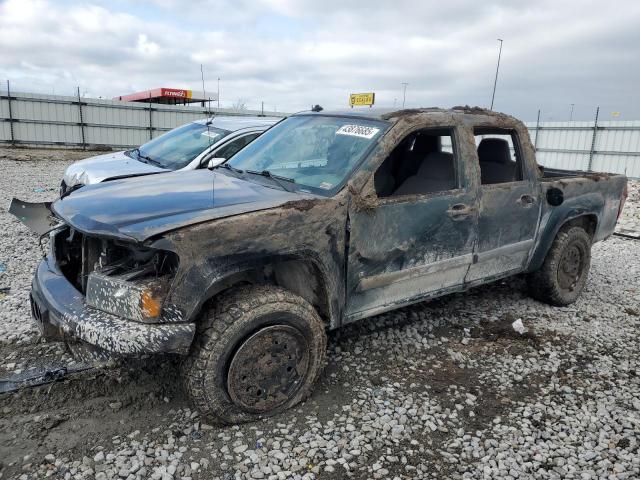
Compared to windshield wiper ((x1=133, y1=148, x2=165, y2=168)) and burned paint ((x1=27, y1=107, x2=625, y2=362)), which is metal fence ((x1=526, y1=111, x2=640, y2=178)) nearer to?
windshield wiper ((x1=133, y1=148, x2=165, y2=168))

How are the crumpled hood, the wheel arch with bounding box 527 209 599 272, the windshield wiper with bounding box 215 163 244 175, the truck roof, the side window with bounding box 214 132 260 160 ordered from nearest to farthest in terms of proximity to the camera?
the truck roof → the windshield wiper with bounding box 215 163 244 175 → the wheel arch with bounding box 527 209 599 272 → the crumpled hood → the side window with bounding box 214 132 260 160

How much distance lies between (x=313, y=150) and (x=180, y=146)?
12.9 feet

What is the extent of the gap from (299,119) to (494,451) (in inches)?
112

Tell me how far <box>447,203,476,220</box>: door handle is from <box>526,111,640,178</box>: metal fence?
1484cm

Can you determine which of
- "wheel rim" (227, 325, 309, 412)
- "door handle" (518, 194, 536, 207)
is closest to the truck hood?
"wheel rim" (227, 325, 309, 412)

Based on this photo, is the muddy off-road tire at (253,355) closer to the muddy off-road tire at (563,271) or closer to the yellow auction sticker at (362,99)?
the muddy off-road tire at (563,271)

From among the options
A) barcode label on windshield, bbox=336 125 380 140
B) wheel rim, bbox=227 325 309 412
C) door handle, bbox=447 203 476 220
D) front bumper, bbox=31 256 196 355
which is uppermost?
barcode label on windshield, bbox=336 125 380 140

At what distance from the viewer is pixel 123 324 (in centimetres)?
241

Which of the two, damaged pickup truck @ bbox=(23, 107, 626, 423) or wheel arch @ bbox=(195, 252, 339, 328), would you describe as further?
wheel arch @ bbox=(195, 252, 339, 328)

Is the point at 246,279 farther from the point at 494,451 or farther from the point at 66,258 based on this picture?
the point at 494,451

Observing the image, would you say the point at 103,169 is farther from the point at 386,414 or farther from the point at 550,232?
the point at 550,232

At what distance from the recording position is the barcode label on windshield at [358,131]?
3.33 m

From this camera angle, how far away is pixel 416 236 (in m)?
3.33

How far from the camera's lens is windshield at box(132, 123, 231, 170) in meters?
6.40
